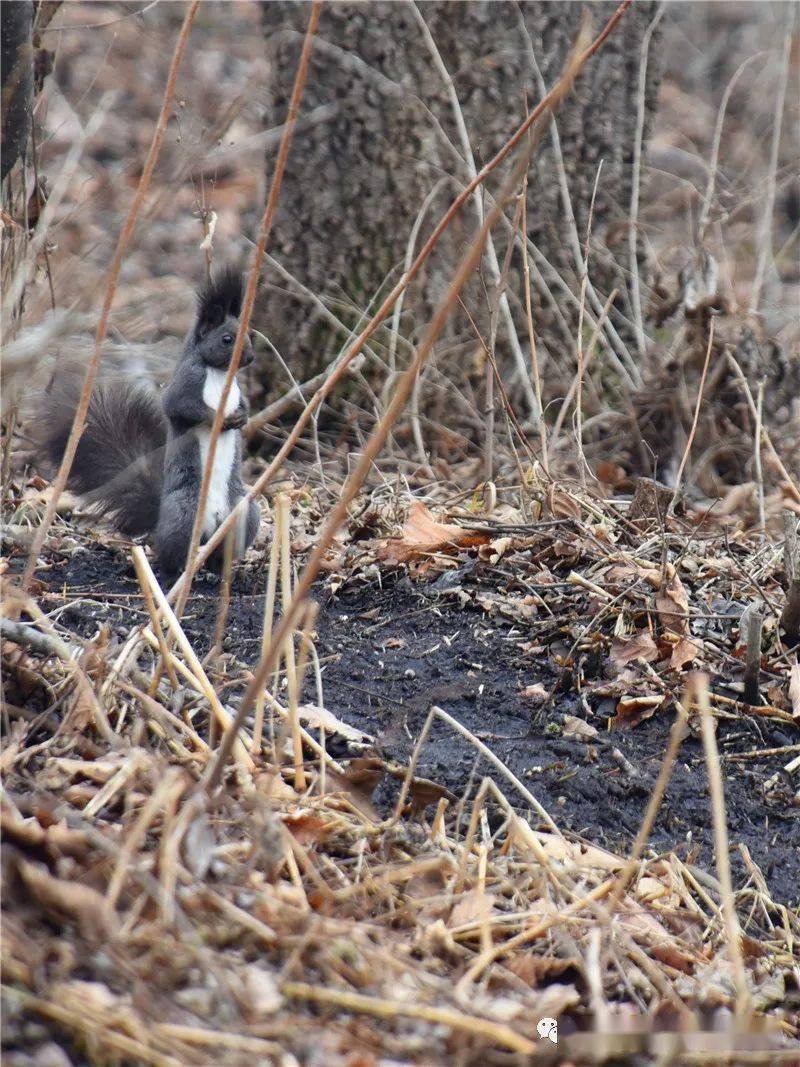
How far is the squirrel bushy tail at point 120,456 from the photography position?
148 inches

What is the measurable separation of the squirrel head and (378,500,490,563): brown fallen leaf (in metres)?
0.68

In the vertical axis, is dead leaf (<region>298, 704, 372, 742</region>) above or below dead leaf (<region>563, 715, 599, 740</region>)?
above

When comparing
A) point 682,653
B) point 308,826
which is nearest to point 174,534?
point 682,653

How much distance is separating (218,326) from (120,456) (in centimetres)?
50

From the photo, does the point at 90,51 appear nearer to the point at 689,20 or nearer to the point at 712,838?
the point at 689,20

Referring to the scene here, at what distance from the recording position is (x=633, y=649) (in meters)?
3.08

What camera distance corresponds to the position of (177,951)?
1563 mm

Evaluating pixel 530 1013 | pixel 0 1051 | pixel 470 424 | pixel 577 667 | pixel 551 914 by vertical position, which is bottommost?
pixel 470 424

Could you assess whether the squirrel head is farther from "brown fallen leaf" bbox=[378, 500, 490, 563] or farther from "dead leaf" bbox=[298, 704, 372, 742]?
"dead leaf" bbox=[298, 704, 372, 742]

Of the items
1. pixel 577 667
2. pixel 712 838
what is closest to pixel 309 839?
pixel 712 838

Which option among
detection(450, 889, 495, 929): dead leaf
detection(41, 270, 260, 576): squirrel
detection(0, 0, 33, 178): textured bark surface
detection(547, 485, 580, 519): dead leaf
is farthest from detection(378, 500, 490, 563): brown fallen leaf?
detection(450, 889, 495, 929): dead leaf

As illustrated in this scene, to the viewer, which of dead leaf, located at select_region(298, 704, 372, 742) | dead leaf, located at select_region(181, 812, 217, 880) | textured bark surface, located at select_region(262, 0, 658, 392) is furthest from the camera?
textured bark surface, located at select_region(262, 0, 658, 392)

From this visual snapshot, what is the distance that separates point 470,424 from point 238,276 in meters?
1.73

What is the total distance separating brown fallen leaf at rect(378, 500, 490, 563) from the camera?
349 cm
